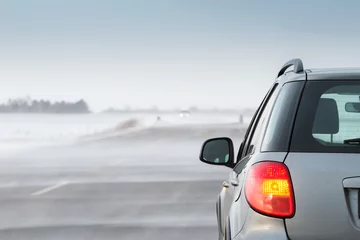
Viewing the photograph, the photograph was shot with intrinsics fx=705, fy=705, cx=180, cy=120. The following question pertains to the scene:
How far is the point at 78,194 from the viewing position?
1362cm

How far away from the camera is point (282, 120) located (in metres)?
3.54

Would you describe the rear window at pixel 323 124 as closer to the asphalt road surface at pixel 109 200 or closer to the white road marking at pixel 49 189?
the asphalt road surface at pixel 109 200

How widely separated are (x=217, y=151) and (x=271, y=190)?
193 cm

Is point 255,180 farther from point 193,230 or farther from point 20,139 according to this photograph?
point 20,139

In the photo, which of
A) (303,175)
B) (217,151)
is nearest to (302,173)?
(303,175)

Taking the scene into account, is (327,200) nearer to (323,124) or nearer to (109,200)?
(323,124)

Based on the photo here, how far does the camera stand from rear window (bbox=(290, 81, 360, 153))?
3.38 m

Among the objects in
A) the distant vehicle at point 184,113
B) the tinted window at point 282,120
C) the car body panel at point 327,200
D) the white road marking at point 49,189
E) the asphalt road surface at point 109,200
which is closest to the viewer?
the car body panel at point 327,200

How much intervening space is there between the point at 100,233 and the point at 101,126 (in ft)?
159

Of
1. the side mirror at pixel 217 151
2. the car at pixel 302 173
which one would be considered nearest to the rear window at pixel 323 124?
the car at pixel 302 173

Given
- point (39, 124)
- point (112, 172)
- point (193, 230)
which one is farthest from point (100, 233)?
point (39, 124)

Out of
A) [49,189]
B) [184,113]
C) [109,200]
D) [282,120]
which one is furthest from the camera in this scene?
[184,113]

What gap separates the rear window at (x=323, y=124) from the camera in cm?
338

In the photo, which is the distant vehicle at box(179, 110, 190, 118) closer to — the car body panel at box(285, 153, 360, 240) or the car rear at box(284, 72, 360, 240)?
the car rear at box(284, 72, 360, 240)
